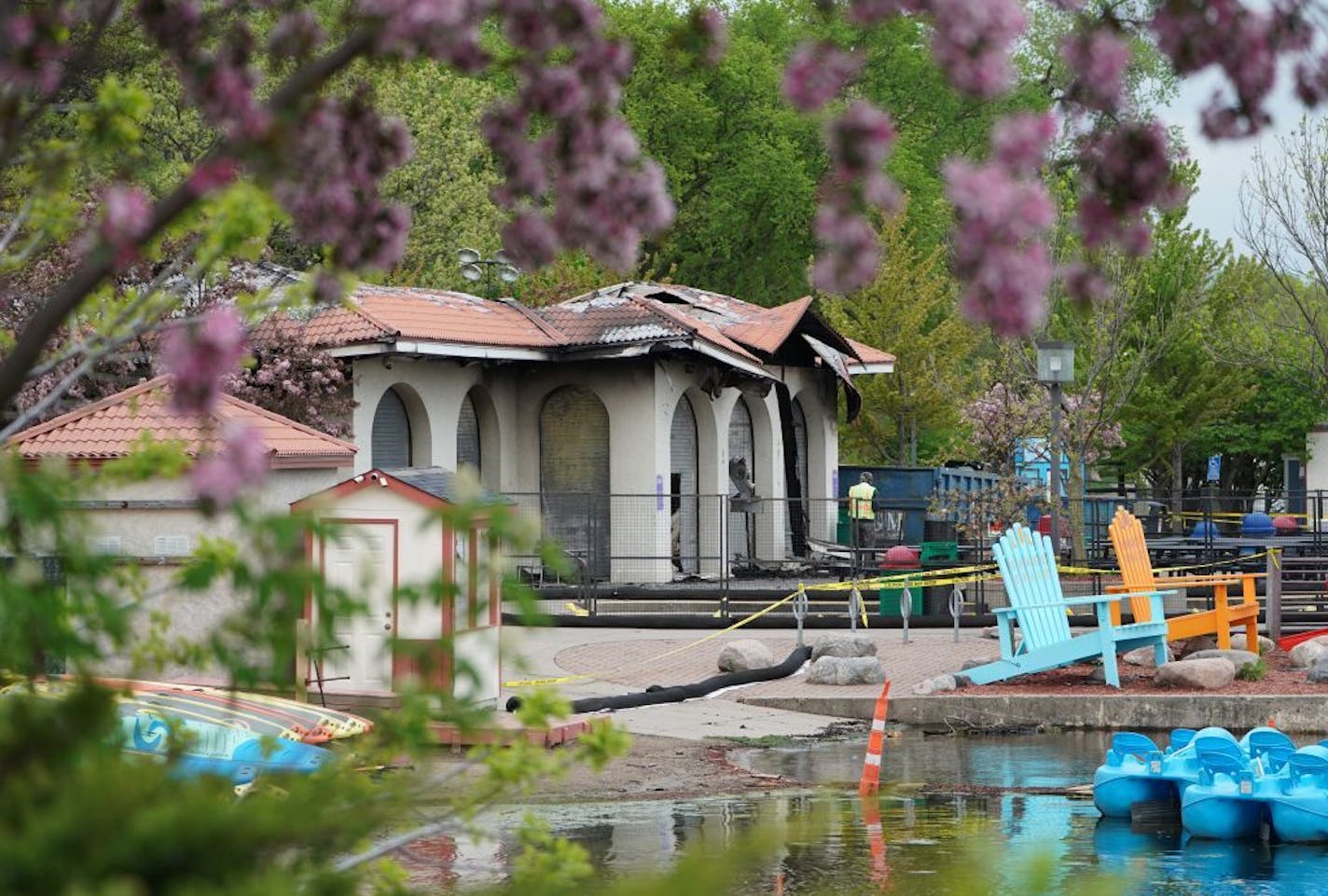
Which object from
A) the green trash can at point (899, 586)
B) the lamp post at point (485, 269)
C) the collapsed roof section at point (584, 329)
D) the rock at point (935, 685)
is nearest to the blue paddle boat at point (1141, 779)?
the rock at point (935, 685)

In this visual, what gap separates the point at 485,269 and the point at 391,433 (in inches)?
325

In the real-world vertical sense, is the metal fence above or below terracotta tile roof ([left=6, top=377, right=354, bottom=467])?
below

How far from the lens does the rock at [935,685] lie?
1975cm

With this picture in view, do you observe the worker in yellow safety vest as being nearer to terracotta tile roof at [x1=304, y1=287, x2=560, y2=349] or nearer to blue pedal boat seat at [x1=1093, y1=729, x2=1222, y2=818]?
terracotta tile roof at [x1=304, y1=287, x2=560, y2=349]

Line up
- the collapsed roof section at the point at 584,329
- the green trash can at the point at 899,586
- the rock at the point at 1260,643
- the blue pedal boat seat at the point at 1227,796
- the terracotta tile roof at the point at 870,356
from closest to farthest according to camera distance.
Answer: the blue pedal boat seat at the point at 1227,796 → the rock at the point at 1260,643 → the green trash can at the point at 899,586 → the collapsed roof section at the point at 584,329 → the terracotta tile roof at the point at 870,356

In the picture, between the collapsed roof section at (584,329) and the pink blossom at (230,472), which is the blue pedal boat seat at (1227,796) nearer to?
the pink blossom at (230,472)

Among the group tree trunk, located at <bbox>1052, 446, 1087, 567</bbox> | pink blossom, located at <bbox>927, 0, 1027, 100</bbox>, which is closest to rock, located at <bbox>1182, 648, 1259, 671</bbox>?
tree trunk, located at <bbox>1052, 446, 1087, 567</bbox>

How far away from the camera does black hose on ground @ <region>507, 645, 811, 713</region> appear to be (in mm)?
18594

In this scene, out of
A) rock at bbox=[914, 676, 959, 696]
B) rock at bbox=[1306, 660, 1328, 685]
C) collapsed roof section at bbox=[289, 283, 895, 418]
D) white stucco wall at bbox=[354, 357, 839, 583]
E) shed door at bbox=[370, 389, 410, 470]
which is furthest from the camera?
white stucco wall at bbox=[354, 357, 839, 583]

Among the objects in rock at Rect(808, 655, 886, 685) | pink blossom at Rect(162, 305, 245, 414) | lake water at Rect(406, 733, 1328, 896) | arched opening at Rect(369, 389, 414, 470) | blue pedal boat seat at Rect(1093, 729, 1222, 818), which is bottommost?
lake water at Rect(406, 733, 1328, 896)

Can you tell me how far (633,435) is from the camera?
110 feet

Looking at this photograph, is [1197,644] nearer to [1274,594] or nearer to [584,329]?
[1274,594]

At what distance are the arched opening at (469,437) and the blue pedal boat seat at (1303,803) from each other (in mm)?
21454

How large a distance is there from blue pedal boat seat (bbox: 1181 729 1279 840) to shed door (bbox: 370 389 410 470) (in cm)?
1919
